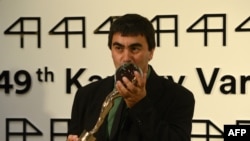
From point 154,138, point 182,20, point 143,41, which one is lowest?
point 154,138

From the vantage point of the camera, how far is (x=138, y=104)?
0.82 metres

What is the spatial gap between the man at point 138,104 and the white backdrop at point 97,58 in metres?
0.87

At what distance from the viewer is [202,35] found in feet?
6.23

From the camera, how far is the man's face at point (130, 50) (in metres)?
0.93

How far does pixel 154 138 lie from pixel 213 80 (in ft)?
3.58

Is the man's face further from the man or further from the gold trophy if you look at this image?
the gold trophy

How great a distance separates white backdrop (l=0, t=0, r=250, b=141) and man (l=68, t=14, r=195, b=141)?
0.87 meters

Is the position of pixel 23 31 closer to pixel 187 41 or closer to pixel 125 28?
pixel 187 41

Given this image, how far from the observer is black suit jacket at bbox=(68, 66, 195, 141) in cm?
85

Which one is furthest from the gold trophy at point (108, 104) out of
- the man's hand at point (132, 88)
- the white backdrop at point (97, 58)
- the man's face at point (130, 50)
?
the white backdrop at point (97, 58)

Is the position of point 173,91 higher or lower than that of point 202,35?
lower

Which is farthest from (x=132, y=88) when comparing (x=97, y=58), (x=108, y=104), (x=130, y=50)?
(x=97, y=58)

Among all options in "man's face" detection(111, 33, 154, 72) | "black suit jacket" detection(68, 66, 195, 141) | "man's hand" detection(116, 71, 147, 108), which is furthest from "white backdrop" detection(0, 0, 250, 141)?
"man's hand" detection(116, 71, 147, 108)

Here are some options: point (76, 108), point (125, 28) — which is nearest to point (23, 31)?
point (76, 108)
